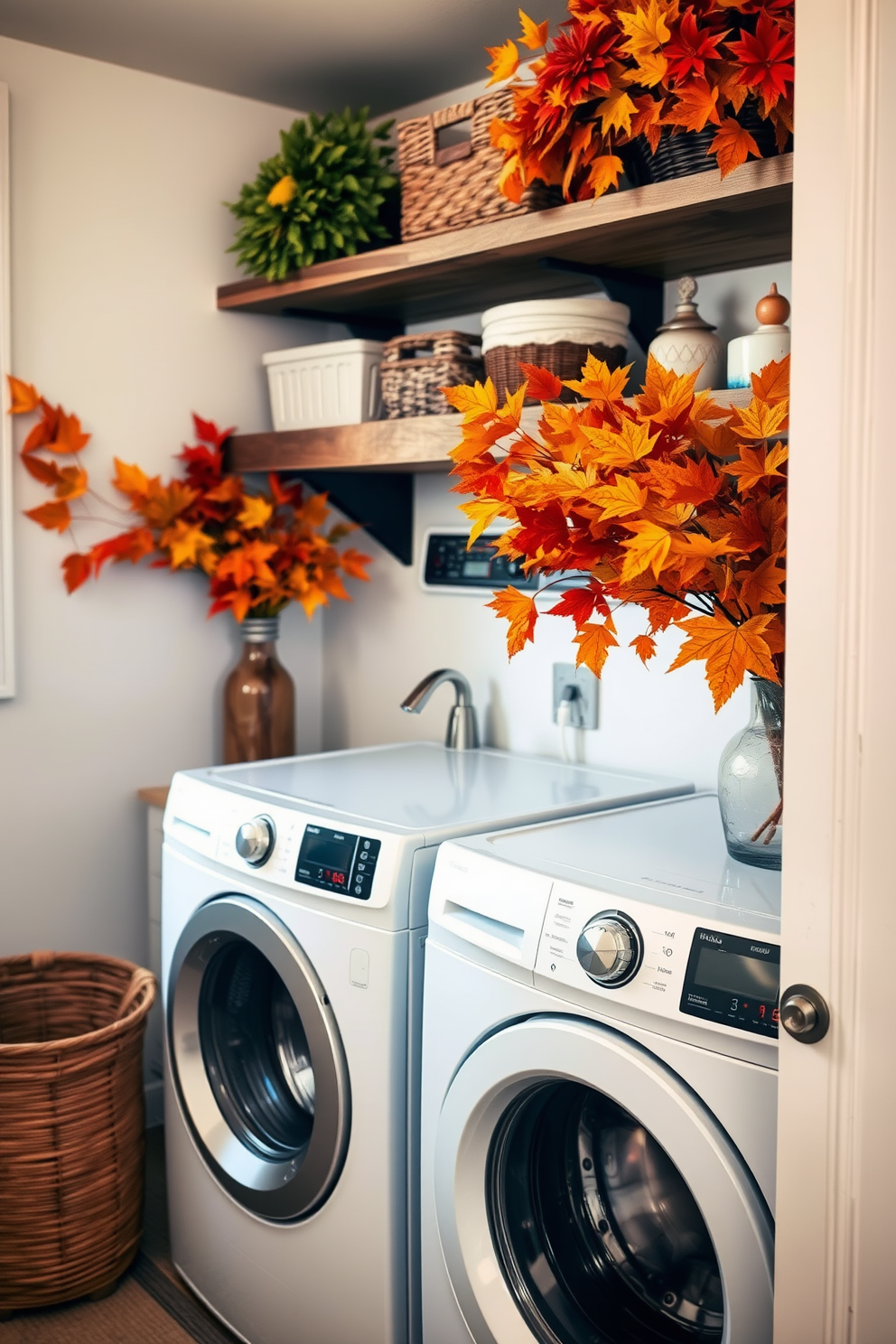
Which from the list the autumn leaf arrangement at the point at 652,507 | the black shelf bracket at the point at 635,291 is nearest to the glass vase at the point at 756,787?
the autumn leaf arrangement at the point at 652,507

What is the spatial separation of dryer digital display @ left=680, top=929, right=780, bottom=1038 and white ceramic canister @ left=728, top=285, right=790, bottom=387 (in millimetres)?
773

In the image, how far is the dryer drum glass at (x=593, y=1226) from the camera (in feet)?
4.68

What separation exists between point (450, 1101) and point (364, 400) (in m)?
1.38

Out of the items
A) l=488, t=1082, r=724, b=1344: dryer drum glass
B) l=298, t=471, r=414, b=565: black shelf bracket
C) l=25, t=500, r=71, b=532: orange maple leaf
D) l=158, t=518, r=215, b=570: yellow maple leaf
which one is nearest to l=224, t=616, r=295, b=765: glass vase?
l=158, t=518, r=215, b=570: yellow maple leaf

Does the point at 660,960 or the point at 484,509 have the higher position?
the point at 484,509

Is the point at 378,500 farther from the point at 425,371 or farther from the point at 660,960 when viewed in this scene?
the point at 660,960

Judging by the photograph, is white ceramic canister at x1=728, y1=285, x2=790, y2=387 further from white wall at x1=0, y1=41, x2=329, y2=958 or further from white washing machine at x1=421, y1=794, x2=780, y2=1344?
white wall at x1=0, y1=41, x2=329, y2=958

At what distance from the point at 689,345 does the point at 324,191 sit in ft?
2.96

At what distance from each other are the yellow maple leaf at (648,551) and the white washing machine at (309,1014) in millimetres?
651

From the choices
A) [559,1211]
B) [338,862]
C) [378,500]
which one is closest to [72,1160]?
[338,862]

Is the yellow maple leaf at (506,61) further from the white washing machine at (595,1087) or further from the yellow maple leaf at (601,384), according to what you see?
the white washing machine at (595,1087)

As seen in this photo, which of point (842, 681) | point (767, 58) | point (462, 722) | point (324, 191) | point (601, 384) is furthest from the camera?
point (462, 722)

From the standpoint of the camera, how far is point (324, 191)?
7.27 feet

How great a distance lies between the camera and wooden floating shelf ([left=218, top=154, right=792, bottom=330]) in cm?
158
